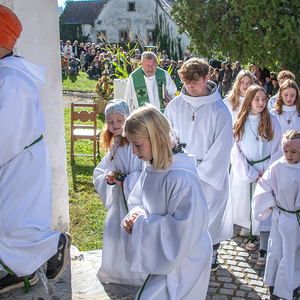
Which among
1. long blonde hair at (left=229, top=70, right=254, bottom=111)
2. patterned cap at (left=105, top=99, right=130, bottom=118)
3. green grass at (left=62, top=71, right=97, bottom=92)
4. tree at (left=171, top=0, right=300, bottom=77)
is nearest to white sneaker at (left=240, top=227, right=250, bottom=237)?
long blonde hair at (left=229, top=70, right=254, bottom=111)

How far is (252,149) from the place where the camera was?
16.3 feet

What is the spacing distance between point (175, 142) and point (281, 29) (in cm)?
1215

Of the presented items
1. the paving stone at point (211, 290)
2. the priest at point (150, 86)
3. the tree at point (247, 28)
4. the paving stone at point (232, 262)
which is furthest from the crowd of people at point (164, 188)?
the tree at point (247, 28)

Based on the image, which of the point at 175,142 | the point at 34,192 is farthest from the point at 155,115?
the point at 34,192

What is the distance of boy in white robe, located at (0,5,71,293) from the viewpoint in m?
2.75

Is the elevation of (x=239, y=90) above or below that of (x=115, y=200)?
above

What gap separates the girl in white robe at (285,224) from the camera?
3.54m

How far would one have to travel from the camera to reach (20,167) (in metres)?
2.86

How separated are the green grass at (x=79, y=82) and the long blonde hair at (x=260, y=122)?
16163 millimetres

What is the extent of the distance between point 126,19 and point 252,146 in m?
39.9

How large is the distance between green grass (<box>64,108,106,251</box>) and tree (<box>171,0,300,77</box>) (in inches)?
322

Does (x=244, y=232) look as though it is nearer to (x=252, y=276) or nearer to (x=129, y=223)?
(x=252, y=276)

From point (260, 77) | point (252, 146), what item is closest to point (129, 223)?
point (252, 146)

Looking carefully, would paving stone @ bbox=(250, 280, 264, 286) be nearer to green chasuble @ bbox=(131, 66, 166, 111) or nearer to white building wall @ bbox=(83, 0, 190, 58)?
green chasuble @ bbox=(131, 66, 166, 111)
